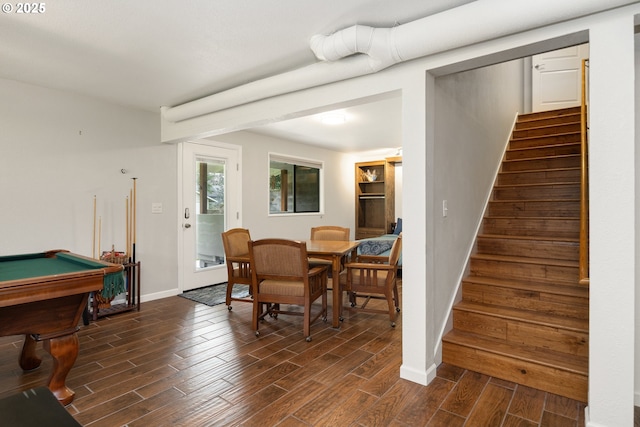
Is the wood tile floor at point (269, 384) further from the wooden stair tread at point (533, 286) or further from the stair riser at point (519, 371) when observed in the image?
the wooden stair tread at point (533, 286)

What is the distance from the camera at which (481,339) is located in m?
2.57

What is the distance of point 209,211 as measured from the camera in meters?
4.99

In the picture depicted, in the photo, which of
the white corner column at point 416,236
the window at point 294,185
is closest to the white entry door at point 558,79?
the window at point 294,185

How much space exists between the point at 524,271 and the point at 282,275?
2.10 metres

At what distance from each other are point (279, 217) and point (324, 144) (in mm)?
1670

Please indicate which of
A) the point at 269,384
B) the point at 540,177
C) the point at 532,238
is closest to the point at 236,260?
the point at 269,384

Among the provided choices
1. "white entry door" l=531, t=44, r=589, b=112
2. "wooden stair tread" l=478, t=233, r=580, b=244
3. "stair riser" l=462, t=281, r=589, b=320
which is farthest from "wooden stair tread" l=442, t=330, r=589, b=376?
"white entry door" l=531, t=44, r=589, b=112

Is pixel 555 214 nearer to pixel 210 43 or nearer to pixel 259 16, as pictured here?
pixel 259 16

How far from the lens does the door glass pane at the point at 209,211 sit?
16.0 ft

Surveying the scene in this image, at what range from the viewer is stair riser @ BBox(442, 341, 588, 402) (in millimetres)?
2092

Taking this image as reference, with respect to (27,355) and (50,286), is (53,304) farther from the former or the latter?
(27,355)

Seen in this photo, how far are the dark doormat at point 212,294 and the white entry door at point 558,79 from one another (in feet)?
18.1

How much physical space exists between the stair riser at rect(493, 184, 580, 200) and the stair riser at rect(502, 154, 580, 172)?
417mm

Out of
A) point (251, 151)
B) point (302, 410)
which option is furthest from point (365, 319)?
point (251, 151)
